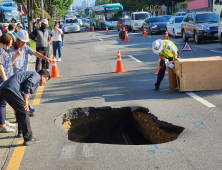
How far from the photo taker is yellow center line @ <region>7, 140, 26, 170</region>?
4.53 meters

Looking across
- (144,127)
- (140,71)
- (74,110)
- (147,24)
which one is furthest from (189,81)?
(147,24)

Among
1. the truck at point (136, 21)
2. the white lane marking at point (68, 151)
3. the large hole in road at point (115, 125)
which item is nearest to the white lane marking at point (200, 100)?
the large hole in road at point (115, 125)

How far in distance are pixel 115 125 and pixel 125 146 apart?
304 cm

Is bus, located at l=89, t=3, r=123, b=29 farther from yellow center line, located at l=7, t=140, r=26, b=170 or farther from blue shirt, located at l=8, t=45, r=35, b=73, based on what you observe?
yellow center line, located at l=7, t=140, r=26, b=170

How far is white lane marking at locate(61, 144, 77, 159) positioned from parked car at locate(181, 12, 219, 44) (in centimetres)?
1555

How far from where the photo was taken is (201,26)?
19.1 metres

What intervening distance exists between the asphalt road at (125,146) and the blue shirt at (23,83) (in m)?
0.91

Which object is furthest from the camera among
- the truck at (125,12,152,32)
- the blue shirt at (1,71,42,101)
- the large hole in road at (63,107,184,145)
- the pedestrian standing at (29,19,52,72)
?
the truck at (125,12,152,32)

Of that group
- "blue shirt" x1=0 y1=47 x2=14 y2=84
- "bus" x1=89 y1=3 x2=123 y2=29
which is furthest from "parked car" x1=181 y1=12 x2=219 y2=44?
"bus" x1=89 y1=3 x2=123 y2=29

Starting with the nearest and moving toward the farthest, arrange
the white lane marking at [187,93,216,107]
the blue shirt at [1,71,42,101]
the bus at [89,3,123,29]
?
the blue shirt at [1,71,42,101], the white lane marking at [187,93,216,107], the bus at [89,3,123,29]

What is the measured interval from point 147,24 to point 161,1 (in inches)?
1486

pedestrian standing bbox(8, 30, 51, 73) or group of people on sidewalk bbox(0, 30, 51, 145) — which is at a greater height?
pedestrian standing bbox(8, 30, 51, 73)

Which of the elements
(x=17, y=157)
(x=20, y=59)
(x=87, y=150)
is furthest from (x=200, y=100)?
(x=17, y=157)

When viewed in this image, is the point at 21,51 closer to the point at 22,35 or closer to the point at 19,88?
the point at 22,35
